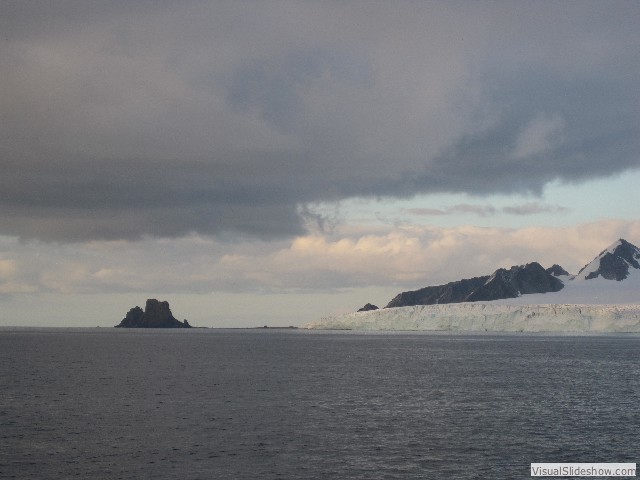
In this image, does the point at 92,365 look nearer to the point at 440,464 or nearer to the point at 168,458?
the point at 168,458

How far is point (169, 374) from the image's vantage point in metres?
96.0

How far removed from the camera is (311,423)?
53656 millimetres

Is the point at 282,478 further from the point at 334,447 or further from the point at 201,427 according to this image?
the point at 201,427

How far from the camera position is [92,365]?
379ft

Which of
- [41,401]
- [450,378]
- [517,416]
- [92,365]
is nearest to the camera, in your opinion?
[517,416]

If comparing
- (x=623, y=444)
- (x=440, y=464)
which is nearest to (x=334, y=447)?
(x=440, y=464)

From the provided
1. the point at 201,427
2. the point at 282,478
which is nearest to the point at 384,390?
the point at 201,427

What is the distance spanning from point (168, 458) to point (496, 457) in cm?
1883

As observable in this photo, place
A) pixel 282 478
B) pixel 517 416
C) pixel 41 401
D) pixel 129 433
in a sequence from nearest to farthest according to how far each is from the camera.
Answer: pixel 282 478 → pixel 129 433 → pixel 517 416 → pixel 41 401

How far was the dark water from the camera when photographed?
39.9 metres

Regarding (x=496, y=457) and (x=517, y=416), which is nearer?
(x=496, y=457)

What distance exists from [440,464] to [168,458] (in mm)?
15335

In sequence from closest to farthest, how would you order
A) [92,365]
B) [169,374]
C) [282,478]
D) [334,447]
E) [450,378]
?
[282,478] < [334,447] < [450,378] < [169,374] < [92,365]

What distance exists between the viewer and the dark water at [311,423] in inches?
1571
